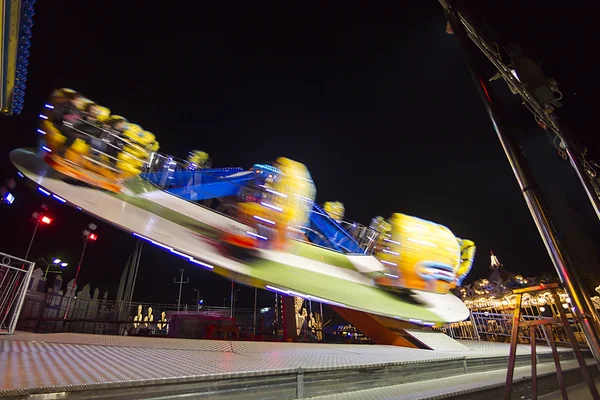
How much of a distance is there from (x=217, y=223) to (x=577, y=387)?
22.7 feet

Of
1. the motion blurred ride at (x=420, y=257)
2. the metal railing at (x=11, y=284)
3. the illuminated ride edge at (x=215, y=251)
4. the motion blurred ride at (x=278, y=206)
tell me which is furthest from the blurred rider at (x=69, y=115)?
the motion blurred ride at (x=420, y=257)

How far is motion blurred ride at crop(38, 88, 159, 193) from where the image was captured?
5.33 m

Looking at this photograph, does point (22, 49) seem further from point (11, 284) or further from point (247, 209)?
point (247, 209)

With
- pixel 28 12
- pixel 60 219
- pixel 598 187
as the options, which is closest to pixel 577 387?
pixel 598 187

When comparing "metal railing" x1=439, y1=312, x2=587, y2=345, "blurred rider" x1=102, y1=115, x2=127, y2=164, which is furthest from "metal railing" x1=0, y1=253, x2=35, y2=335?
"metal railing" x1=439, y1=312, x2=587, y2=345

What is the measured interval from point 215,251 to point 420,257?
474 cm

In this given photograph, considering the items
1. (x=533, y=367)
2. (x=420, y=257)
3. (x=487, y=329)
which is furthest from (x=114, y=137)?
(x=487, y=329)

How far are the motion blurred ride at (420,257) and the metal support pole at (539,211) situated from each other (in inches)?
189

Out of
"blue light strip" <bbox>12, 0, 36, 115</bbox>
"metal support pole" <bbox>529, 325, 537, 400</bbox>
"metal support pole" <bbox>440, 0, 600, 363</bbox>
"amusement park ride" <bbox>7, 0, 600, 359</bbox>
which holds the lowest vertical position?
"metal support pole" <bbox>529, 325, 537, 400</bbox>

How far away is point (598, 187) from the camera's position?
629cm

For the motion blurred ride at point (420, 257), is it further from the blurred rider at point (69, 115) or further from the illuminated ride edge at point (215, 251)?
the blurred rider at point (69, 115)

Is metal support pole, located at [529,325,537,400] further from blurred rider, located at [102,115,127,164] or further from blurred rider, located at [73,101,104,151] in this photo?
blurred rider, located at [73,101,104,151]

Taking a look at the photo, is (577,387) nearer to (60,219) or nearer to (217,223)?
(217,223)

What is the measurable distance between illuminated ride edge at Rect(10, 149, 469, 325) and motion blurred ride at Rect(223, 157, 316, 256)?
29 cm
